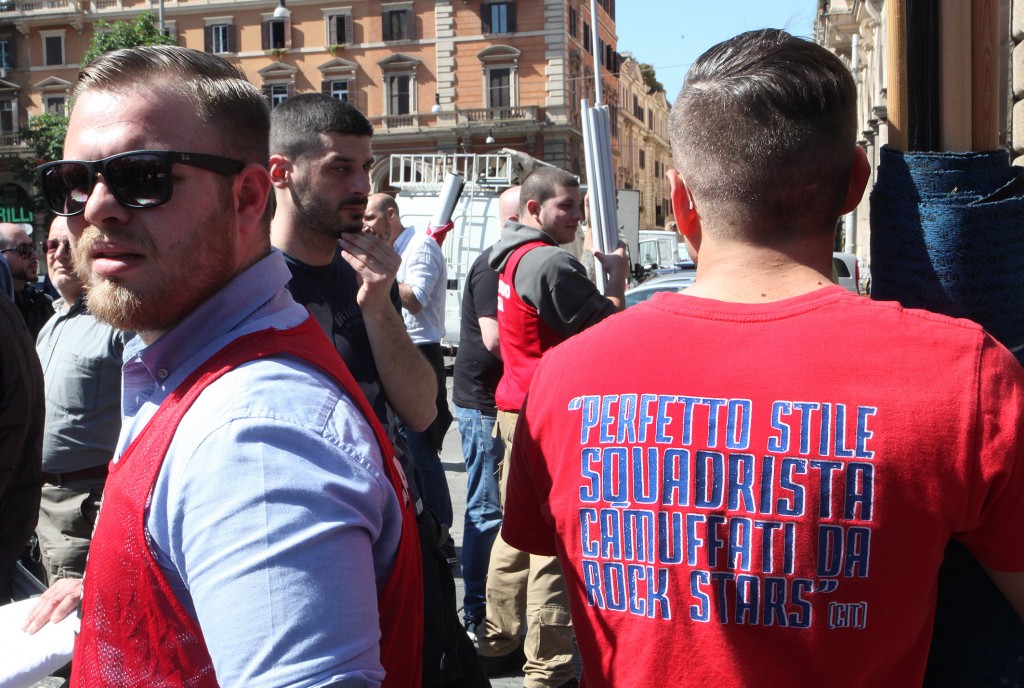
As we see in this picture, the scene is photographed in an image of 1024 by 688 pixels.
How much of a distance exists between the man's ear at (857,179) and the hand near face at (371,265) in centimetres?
156

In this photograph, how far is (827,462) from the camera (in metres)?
1.32

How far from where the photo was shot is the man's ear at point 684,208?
154 centimetres

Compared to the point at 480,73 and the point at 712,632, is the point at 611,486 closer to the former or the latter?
the point at 712,632

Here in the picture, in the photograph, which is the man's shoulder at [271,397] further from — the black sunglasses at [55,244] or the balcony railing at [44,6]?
the balcony railing at [44,6]

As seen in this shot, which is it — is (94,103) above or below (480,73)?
below

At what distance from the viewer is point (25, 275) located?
22.3ft

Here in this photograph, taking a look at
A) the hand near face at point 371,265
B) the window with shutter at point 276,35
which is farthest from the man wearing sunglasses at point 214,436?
the window with shutter at point 276,35

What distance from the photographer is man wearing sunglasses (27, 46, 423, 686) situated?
1.21 m

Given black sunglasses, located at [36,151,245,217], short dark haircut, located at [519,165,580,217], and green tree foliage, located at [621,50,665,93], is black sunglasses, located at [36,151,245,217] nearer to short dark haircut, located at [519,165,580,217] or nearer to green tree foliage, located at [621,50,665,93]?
short dark haircut, located at [519,165,580,217]

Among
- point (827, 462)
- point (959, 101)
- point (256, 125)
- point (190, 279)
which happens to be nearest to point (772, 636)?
point (827, 462)

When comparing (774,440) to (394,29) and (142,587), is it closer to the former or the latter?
(142,587)

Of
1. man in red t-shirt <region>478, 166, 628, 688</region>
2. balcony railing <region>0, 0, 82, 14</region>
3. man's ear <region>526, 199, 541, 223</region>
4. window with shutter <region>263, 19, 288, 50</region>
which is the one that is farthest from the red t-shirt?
balcony railing <region>0, 0, 82, 14</region>

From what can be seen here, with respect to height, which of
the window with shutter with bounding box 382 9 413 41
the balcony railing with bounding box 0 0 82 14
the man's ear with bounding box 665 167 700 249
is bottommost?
the man's ear with bounding box 665 167 700 249

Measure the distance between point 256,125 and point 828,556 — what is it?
1.06 metres
